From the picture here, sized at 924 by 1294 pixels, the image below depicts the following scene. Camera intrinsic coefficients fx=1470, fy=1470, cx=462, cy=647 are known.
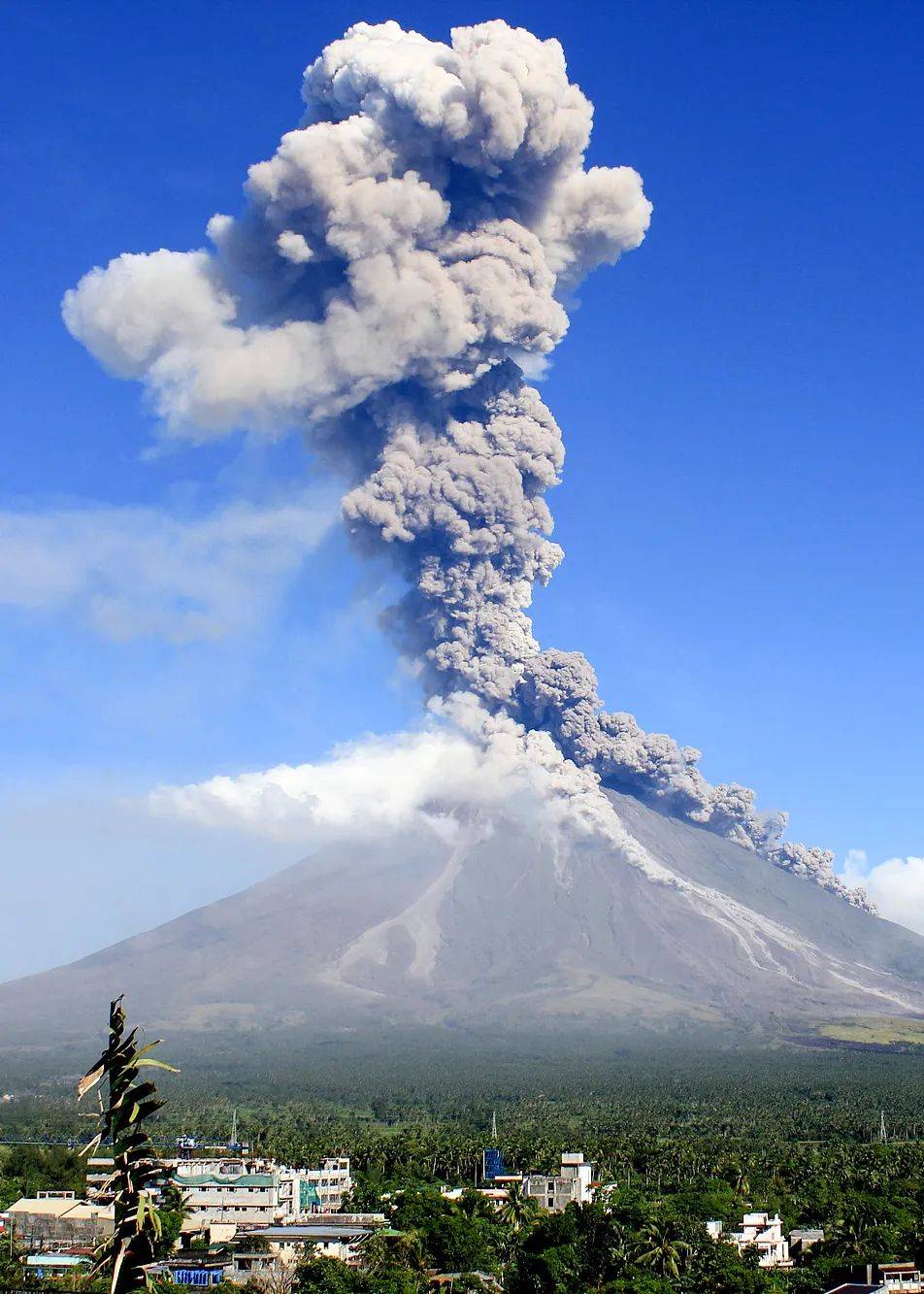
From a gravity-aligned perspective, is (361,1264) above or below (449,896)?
below

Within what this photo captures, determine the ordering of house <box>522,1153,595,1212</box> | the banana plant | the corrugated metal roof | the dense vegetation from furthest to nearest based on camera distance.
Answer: house <box>522,1153,595,1212</box>
the corrugated metal roof
the dense vegetation
the banana plant

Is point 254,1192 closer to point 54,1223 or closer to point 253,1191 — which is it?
point 253,1191

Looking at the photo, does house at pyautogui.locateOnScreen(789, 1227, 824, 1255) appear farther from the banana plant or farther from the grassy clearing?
the grassy clearing

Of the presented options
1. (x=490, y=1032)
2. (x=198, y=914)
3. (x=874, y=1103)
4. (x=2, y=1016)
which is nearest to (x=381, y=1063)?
(x=490, y=1032)

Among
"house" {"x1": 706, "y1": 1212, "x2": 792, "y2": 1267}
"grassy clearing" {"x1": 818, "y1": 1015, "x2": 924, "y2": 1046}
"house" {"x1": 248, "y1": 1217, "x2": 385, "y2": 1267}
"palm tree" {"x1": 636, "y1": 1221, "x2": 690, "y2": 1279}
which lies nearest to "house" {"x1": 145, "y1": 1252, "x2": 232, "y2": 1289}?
"house" {"x1": 248, "y1": 1217, "x2": 385, "y2": 1267}

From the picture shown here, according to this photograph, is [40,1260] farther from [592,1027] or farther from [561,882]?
→ [561,882]

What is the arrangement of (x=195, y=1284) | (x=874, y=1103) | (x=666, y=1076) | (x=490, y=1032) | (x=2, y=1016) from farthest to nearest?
1. (x=2, y=1016)
2. (x=490, y=1032)
3. (x=666, y=1076)
4. (x=874, y=1103)
5. (x=195, y=1284)
